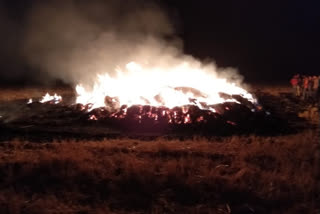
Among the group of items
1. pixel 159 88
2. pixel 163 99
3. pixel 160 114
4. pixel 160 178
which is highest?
pixel 159 88

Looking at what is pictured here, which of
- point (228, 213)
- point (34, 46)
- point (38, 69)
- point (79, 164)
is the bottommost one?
point (228, 213)

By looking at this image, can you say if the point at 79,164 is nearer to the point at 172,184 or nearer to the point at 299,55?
the point at 172,184

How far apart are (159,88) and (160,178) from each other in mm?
7070

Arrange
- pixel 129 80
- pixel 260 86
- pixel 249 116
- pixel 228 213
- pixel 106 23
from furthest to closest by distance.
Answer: pixel 106 23 < pixel 260 86 < pixel 129 80 < pixel 249 116 < pixel 228 213

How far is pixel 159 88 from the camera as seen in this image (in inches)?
520

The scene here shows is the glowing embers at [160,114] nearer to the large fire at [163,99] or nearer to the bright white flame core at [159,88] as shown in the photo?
the large fire at [163,99]

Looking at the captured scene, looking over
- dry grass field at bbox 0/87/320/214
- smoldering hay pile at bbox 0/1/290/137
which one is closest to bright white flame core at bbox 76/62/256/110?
smoldering hay pile at bbox 0/1/290/137

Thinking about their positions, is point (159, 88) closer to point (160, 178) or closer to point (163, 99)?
point (163, 99)

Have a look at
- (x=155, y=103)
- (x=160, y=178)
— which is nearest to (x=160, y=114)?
(x=155, y=103)

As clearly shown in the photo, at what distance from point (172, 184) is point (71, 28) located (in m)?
21.5

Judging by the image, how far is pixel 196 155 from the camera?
806cm

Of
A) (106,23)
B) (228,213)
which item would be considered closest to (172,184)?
(228,213)

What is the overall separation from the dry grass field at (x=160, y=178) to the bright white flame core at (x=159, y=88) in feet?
12.8

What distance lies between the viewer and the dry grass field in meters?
5.50
